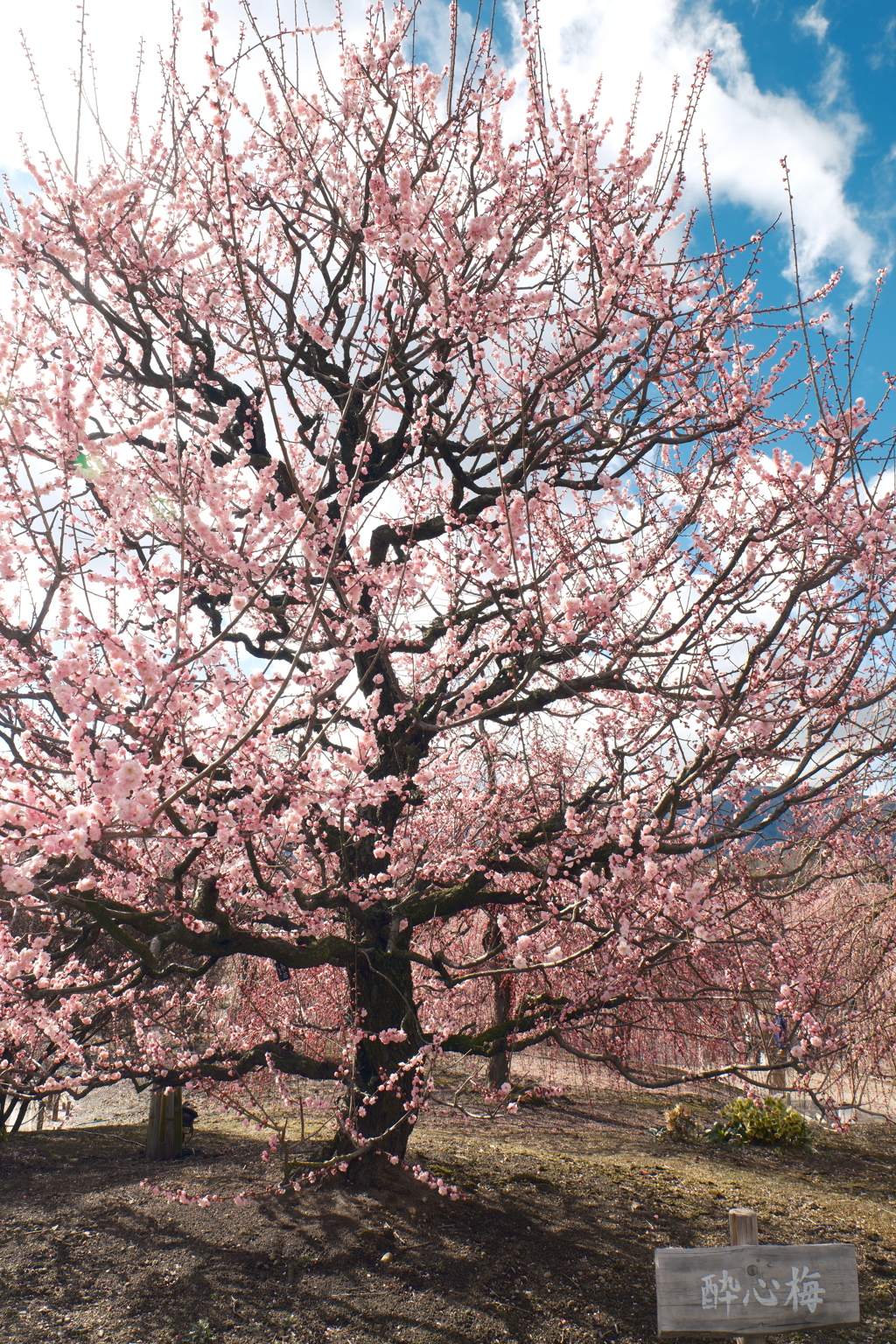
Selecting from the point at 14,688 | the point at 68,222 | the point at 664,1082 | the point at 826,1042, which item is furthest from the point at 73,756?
the point at 826,1042

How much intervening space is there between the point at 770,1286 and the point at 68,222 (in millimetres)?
6814

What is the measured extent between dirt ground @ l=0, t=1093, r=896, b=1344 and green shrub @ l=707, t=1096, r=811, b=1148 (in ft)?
3.70

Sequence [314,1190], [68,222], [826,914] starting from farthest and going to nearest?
[826,914], [314,1190], [68,222]

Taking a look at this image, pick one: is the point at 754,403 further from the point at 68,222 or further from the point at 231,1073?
the point at 231,1073

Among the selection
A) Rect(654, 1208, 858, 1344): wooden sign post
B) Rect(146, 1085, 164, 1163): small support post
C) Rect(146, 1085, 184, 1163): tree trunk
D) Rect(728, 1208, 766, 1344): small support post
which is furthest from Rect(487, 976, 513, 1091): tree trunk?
Rect(654, 1208, 858, 1344): wooden sign post

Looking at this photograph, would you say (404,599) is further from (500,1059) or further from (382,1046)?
(500,1059)

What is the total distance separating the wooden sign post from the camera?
3.05m

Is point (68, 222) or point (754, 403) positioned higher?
point (68, 222)

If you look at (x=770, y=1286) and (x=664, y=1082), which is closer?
(x=770, y=1286)

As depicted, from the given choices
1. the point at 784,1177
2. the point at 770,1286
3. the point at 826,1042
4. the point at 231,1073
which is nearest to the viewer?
the point at 770,1286

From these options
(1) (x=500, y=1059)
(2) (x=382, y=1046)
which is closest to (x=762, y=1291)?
(2) (x=382, y=1046)

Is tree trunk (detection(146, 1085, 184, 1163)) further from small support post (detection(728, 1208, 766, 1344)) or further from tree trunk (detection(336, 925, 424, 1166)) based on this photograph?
small support post (detection(728, 1208, 766, 1344))

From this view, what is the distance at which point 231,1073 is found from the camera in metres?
5.39

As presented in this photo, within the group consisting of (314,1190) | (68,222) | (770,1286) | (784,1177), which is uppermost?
(68,222)
